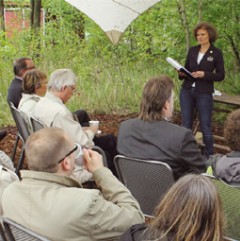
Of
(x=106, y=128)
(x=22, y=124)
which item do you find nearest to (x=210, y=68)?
(x=22, y=124)

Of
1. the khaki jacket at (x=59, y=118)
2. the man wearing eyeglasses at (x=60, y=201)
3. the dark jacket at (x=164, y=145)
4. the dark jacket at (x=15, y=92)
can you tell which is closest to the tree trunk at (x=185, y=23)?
the dark jacket at (x=15, y=92)

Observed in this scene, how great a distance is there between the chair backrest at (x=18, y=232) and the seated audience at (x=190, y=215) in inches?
19.2

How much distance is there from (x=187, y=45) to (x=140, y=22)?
1787 mm

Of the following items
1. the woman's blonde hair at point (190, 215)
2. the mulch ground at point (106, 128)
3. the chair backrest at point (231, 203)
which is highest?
the woman's blonde hair at point (190, 215)

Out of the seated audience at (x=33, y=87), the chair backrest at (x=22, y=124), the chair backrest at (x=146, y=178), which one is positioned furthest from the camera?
the seated audience at (x=33, y=87)

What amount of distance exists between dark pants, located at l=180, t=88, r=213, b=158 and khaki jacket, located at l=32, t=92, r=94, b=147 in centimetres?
186

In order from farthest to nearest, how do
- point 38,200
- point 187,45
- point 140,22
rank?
point 140,22 → point 187,45 → point 38,200

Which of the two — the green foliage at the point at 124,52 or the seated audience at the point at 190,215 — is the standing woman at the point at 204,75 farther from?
the seated audience at the point at 190,215

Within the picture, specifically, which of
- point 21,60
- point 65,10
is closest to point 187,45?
point 21,60

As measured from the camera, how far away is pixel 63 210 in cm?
226

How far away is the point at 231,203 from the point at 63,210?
3.52 ft

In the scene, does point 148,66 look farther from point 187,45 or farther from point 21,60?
point 21,60

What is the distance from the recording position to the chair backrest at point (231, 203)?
2.82 m

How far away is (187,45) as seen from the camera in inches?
303
